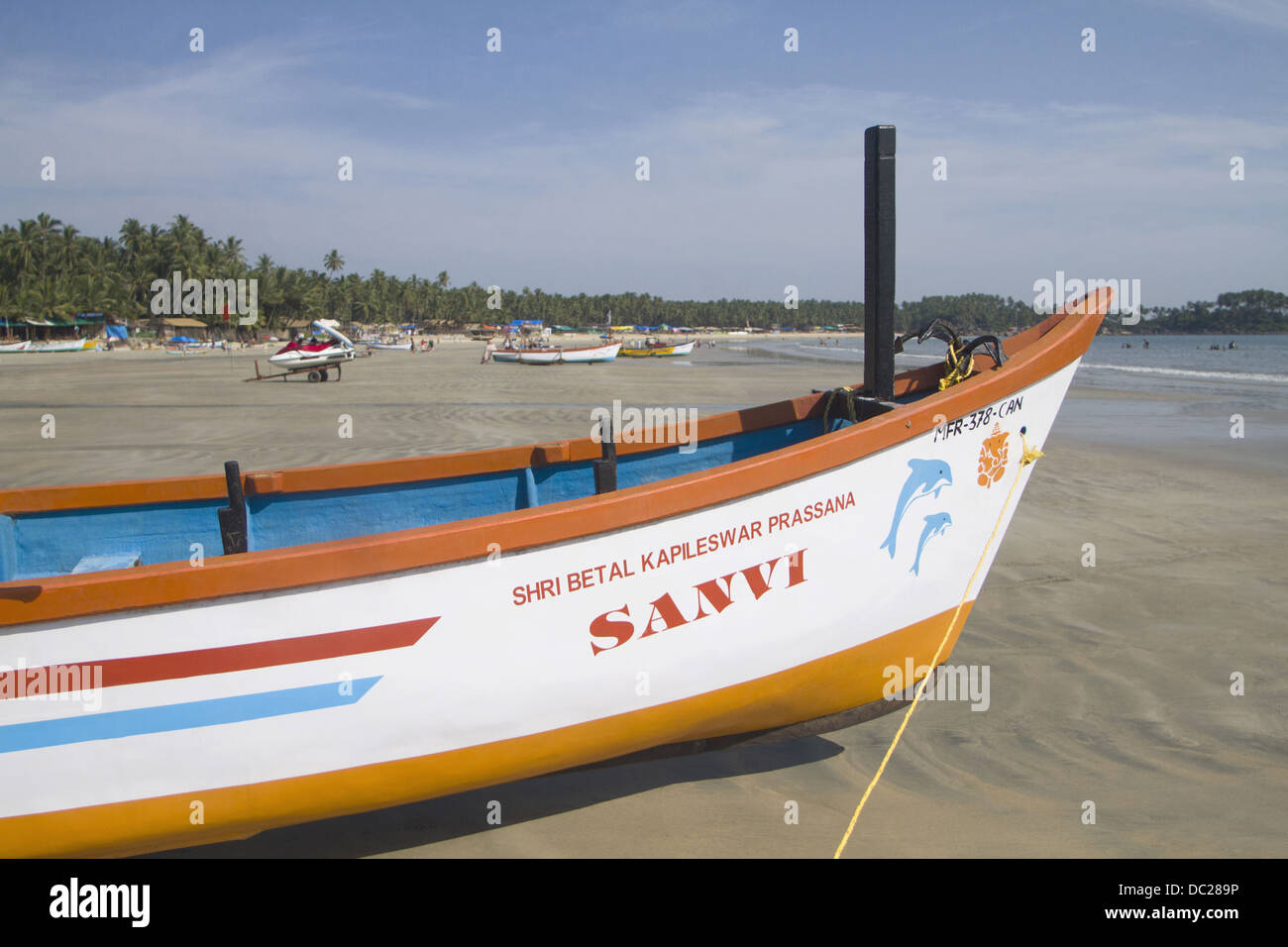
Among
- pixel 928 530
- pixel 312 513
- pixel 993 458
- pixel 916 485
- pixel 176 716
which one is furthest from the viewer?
pixel 312 513

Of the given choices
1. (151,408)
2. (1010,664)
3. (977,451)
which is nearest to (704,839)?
(977,451)

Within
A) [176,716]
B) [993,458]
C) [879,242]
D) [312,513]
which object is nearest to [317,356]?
[312,513]

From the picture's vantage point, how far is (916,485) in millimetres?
3758

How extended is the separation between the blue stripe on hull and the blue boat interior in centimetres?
143

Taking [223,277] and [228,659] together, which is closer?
[228,659]

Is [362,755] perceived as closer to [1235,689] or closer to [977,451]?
[977,451]

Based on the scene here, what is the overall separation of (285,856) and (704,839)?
5.42ft

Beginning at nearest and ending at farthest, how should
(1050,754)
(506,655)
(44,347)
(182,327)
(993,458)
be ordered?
1. (506,655)
2. (993,458)
3. (1050,754)
4. (44,347)
5. (182,327)

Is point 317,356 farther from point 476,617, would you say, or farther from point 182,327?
point 182,327

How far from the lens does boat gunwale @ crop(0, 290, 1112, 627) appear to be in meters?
2.64

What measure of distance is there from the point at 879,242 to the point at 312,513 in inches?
124

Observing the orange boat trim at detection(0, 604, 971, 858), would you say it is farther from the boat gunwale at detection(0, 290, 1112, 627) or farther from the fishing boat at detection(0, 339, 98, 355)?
the fishing boat at detection(0, 339, 98, 355)
